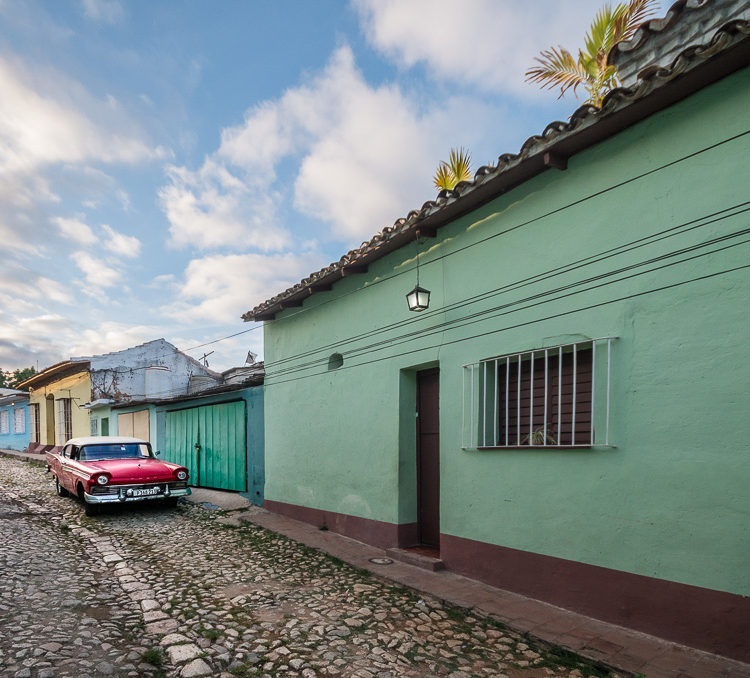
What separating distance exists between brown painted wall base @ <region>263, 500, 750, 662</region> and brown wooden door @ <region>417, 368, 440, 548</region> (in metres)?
0.73

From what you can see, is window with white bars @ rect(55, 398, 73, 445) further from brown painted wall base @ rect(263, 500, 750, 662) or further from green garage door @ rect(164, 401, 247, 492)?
brown painted wall base @ rect(263, 500, 750, 662)

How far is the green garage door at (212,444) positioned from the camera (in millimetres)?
11188

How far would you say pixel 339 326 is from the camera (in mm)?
8328

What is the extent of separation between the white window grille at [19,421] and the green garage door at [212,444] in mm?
16708

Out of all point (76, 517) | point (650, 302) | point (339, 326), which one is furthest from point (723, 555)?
point (76, 517)

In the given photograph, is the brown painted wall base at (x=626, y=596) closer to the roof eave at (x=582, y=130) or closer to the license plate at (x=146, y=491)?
the roof eave at (x=582, y=130)

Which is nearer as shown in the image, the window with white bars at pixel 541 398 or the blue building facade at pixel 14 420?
the window with white bars at pixel 541 398

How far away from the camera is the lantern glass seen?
20.5ft

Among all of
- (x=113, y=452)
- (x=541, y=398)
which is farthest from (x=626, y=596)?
(x=113, y=452)

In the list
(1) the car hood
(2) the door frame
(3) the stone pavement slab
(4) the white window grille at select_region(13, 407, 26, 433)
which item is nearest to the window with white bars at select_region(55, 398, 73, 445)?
(4) the white window grille at select_region(13, 407, 26, 433)

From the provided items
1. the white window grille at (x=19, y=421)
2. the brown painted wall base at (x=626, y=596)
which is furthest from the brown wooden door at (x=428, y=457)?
the white window grille at (x=19, y=421)

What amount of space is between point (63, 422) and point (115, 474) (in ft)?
51.2

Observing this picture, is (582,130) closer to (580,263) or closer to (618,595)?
(580,263)

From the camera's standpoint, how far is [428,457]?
6922 millimetres
